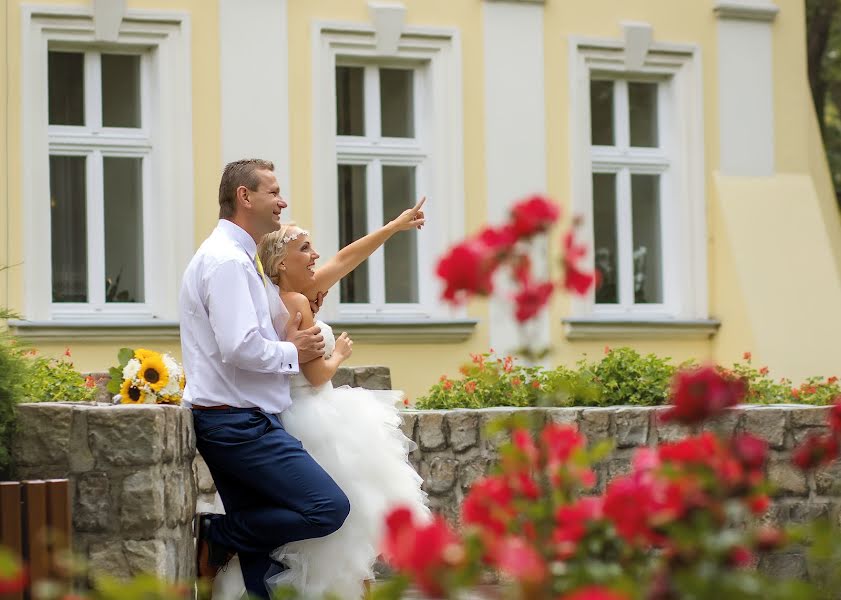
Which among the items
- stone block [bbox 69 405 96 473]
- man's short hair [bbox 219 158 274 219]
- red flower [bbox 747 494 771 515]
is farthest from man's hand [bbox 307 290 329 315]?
red flower [bbox 747 494 771 515]

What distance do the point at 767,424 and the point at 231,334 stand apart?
3.34 metres

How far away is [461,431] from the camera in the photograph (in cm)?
742

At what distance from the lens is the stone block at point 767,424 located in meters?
7.43

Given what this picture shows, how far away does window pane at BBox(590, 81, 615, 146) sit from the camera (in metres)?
12.2

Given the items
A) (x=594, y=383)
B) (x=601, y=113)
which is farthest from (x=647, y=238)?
(x=594, y=383)

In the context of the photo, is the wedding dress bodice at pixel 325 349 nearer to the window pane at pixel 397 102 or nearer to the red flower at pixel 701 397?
the red flower at pixel 701 397

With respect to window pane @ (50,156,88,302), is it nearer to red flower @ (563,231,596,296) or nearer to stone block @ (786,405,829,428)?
stone block @ (786,405,829,428)

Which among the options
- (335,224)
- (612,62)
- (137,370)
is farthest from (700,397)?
(612,62)

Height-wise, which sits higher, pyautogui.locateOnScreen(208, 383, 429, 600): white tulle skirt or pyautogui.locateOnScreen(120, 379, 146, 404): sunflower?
pyautogui.locateOnScreen(120, 379, 146, 404): sunflower

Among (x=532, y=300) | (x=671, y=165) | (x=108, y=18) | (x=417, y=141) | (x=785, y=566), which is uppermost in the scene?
(x=108, y=18)

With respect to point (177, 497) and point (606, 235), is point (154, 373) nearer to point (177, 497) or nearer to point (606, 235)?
point (177, 497)

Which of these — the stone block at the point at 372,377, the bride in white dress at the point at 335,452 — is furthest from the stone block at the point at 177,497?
the stone block at the point at 372,377

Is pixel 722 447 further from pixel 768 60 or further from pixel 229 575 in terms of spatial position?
pixel 768 60

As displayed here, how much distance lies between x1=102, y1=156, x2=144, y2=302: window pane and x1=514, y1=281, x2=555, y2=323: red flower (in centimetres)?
855
